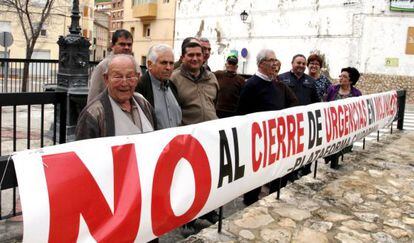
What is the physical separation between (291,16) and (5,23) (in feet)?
80.6

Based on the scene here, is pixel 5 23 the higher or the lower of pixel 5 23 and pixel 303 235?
the higher

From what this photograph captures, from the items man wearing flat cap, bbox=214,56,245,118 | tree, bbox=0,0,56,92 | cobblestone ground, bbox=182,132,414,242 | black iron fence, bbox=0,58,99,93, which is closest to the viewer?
cobblestone ground, bbox=182,132,414,242

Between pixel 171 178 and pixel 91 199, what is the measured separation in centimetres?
68

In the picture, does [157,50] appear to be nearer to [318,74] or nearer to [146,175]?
[146,175]

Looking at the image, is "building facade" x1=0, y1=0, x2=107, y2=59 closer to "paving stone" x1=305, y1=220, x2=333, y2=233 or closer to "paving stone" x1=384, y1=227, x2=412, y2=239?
"paving stone" x1=305, y1=220, x2=333, y2=233

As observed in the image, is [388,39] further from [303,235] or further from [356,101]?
[303,235]

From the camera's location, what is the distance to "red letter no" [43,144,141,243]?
78.7 inches

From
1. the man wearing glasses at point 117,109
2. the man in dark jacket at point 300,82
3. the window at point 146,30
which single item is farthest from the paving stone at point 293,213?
the window at point 146,30

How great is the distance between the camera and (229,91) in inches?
222

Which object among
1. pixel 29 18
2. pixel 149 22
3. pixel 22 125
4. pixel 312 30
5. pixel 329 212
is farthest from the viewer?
pixel 149 22

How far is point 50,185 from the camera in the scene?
1.97 m

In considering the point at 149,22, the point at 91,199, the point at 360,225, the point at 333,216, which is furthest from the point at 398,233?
the point at 149,22

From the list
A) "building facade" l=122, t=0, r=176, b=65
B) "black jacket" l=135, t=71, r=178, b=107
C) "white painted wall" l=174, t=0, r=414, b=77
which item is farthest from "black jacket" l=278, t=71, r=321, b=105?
"building facade" l=122, t=0, r=176, b=65

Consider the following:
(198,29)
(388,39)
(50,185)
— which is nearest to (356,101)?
(50,185)
